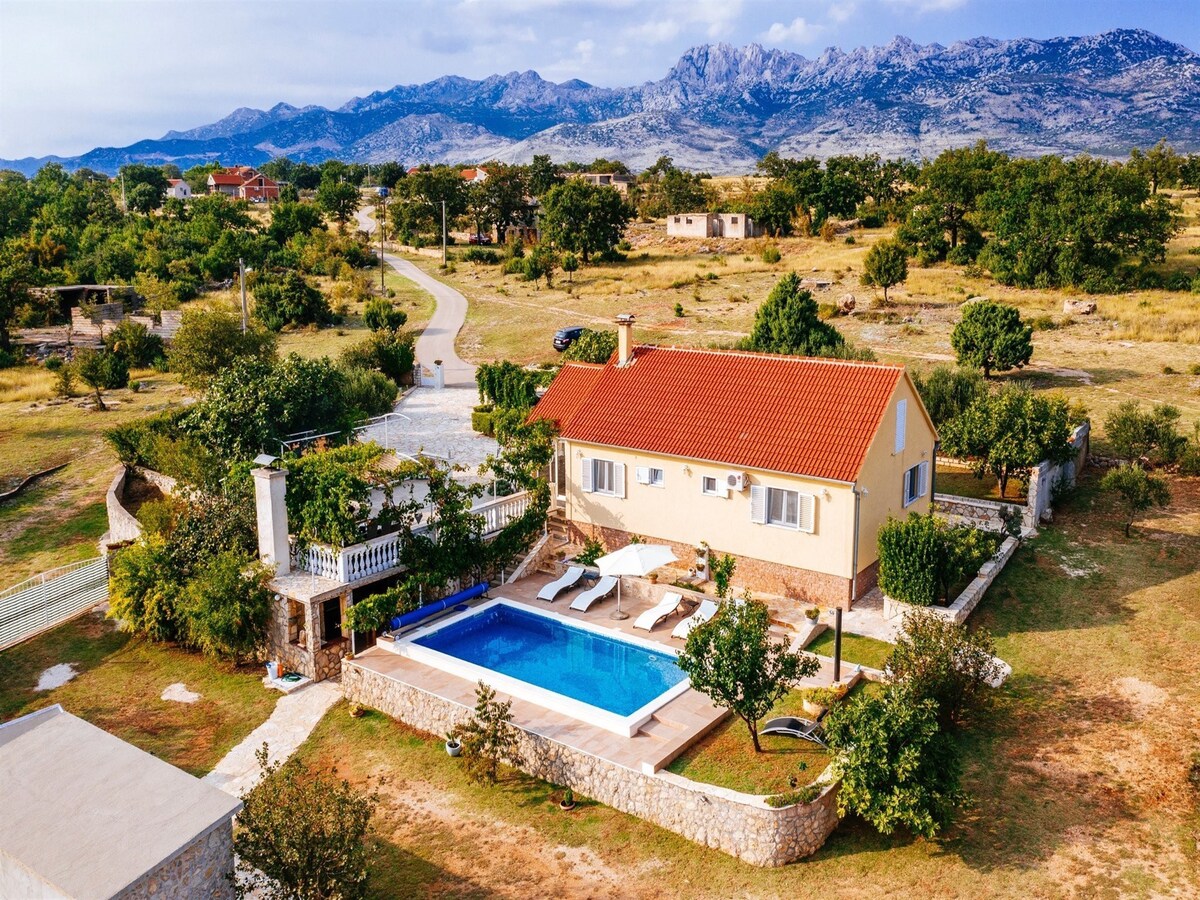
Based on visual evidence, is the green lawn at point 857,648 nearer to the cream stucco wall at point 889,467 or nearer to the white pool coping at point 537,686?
the cream stucco wall at point 889,467

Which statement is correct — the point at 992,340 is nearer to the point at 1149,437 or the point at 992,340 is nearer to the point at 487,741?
the point at 1149,437

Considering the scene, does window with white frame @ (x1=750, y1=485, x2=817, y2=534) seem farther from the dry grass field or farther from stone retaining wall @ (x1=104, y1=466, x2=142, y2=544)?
the dry grass field

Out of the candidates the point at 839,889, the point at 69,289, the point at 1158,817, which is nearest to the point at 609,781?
the point at 839,889

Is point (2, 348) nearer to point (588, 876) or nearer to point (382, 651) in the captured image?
point (382, 651)

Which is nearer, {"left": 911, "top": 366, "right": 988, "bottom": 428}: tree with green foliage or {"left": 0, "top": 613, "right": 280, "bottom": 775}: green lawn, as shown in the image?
{"left": 0, "top": 613, "right": 280, "bottom": 775}: green lawn

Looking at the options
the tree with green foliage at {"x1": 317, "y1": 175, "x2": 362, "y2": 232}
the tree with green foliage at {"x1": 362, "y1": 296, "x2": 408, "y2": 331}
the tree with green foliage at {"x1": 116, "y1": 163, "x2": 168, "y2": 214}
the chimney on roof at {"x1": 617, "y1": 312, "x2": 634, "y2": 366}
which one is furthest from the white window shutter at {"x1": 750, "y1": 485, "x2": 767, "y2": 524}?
the tree with green foliage at {"x1": 116, "y1": 163, "x2": 168, "y2": 214}

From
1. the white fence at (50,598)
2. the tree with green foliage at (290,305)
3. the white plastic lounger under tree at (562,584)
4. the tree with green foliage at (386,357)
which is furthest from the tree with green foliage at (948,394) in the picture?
the tree with green foliage at (290,305)
